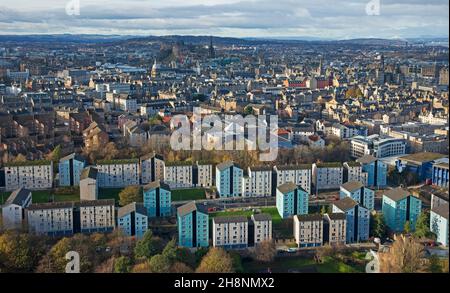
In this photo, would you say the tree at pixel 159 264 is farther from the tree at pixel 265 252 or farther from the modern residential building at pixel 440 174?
the modern residential building at pixel 440 174

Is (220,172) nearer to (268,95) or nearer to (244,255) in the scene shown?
(244,255)

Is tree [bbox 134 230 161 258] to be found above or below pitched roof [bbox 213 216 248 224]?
below

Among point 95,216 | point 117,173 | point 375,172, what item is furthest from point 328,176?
point 95,216

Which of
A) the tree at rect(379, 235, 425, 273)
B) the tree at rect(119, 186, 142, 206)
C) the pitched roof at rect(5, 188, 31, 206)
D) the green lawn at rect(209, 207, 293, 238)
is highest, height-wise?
the pitched roof at rect(5, 188, 31, 206)

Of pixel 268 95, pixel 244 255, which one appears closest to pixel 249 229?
pixel 244 255

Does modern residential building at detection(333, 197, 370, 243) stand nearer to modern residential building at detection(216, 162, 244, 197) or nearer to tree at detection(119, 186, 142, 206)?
modern residential building at detection(216, 162, 244, 197)

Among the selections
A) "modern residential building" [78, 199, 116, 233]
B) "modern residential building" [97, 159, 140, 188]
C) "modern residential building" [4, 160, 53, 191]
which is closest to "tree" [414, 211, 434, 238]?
"modern residential building" [78, 199, 116, 233]
